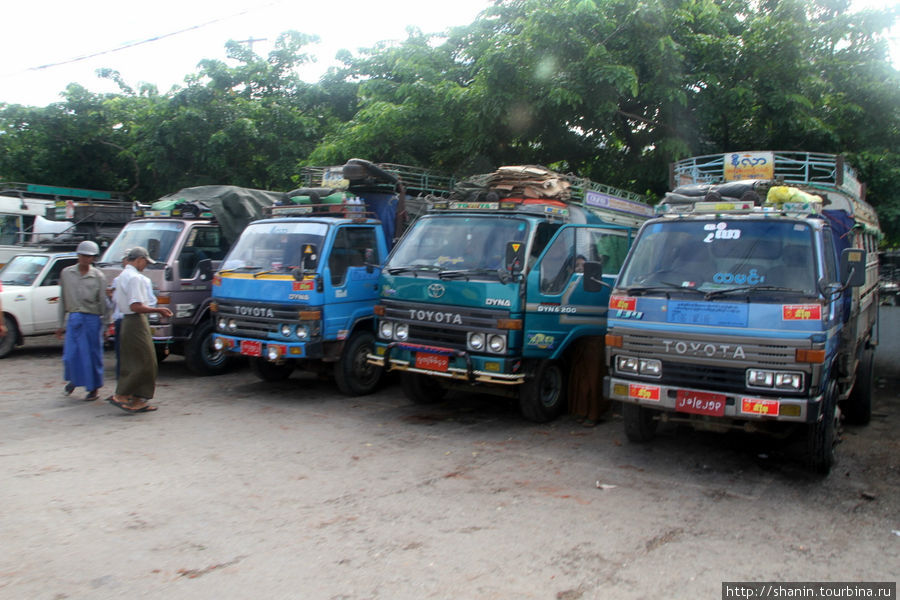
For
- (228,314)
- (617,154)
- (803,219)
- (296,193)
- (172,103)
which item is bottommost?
(228,314)

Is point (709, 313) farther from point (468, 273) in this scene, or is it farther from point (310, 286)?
point (310, 286)

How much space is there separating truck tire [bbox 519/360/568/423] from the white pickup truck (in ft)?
28.1

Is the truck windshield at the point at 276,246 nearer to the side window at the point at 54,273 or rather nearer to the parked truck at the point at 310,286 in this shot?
the parked truck at the point at 310,286

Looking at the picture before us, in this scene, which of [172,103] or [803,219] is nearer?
[803,219]

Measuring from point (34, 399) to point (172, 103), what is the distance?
10752mm

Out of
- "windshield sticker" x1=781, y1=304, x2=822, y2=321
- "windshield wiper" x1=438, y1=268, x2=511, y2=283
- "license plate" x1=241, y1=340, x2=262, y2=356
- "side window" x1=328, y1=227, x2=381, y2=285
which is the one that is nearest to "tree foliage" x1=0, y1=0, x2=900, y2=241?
"side window" x1=328, y1=227, x2=381, y2=285

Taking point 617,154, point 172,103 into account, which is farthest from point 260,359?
point 172,103

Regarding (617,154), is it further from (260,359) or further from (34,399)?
(34,399)

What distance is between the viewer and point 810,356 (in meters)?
5.10

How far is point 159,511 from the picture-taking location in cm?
492

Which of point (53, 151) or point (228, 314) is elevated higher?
point (53, 151)

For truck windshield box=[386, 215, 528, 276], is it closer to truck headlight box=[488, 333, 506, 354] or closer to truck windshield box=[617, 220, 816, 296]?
truck headlight box=[488, 333, 506, 354]

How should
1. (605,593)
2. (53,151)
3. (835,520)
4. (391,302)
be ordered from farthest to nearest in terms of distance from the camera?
(53,151)
(391,302)
(835,520)
(605,593)

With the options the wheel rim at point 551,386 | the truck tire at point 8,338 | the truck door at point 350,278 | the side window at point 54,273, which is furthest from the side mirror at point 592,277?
the truck tire at point 8,338
